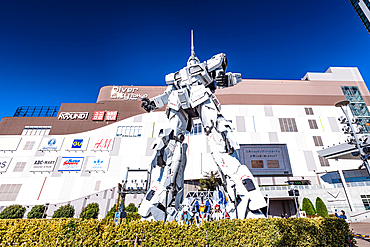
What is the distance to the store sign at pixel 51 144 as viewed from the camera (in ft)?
97.9

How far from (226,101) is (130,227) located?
3027 centimetres

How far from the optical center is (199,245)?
3.44 metres

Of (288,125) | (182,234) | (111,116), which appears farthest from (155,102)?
(288,125)

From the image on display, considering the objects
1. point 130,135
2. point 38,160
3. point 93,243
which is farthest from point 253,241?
point 38,160

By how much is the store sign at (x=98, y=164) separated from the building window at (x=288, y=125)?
2861 centimetres

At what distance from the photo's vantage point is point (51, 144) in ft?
98.9

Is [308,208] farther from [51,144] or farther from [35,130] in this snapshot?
[35,130]

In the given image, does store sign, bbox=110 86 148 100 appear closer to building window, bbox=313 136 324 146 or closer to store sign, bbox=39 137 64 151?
store sign, bbox=39 137 64 151

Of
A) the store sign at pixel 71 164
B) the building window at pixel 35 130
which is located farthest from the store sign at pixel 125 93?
the store sign at pixel 71 164

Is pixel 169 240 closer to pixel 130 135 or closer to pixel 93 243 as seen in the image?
pixel 93 243

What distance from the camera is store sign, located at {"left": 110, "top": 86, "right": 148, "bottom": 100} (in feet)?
114

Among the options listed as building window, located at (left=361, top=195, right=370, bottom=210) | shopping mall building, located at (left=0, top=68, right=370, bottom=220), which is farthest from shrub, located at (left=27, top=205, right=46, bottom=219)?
building window, located at (left=361, top=195, right=370, bottom=210)

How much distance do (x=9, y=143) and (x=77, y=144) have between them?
452 inches

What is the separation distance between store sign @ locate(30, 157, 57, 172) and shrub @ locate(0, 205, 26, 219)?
5540mm
